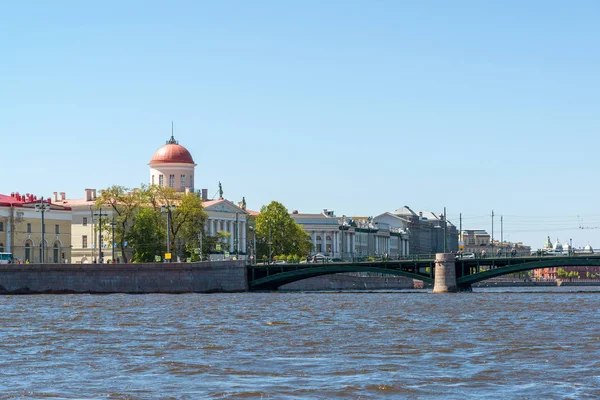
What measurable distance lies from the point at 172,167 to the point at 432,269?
174 feet

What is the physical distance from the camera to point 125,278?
9050 cm

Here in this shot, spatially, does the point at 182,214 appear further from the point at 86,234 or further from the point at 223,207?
the point at 223,207

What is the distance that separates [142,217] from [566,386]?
8603 centimetres

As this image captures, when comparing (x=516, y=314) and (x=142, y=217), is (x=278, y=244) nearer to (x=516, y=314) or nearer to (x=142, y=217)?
(x=142, y=217)

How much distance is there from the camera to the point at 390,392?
26.2 meters

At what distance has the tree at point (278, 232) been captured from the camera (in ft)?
463

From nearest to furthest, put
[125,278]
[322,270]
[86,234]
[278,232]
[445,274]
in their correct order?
[445,274], [322,270], [125,278], [86,234], [278,232]

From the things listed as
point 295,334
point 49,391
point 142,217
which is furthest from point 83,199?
point 49,391

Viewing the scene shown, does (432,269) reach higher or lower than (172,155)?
lower

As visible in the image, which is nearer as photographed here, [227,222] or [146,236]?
[146,236]

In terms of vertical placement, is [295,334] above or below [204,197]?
below

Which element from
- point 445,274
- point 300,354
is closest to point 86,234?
point 445,274

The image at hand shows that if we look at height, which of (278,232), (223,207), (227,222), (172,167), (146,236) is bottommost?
(146,236)

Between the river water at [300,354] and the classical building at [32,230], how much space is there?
5498 centimetres
